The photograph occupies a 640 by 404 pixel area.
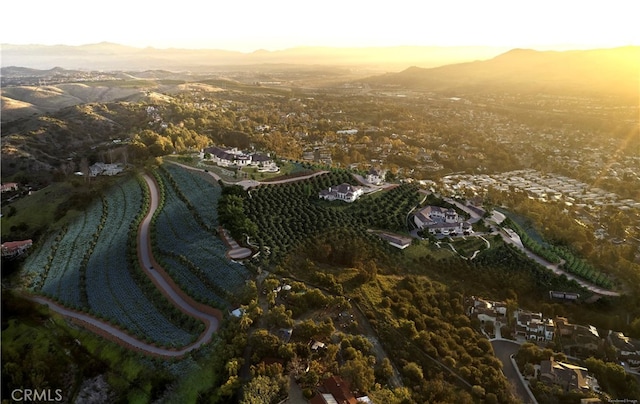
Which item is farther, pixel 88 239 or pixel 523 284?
pixel 88 239

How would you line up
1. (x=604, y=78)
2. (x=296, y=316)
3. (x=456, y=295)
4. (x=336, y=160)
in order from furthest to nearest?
(x=604, y=78) → (x=336, y=160) → (x=456, y=295) → (x=296, y=316)

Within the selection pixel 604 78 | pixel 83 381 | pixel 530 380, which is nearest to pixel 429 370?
pixel 530 380

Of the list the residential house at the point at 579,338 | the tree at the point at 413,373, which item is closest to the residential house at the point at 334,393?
the tree at the point at 413,373

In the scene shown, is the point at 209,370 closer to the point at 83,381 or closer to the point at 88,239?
the point at 83,381

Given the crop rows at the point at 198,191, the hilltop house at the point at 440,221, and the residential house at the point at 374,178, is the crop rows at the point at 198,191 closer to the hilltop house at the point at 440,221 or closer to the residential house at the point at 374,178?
the residential house at the point at 374,178

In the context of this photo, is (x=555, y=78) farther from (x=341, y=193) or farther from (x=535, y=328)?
(x=535, y=328)
